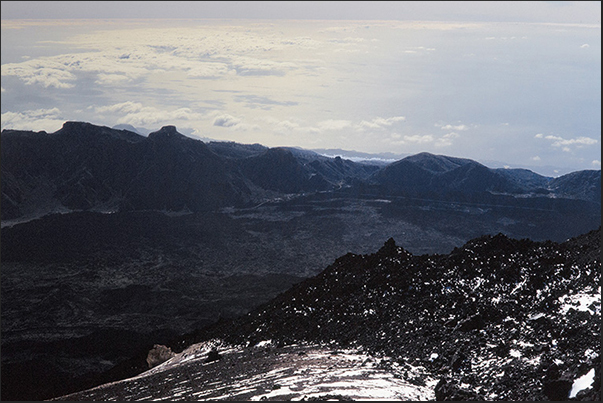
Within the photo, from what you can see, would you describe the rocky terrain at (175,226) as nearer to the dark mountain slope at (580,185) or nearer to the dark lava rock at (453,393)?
the dark mountain slope at (580,185)

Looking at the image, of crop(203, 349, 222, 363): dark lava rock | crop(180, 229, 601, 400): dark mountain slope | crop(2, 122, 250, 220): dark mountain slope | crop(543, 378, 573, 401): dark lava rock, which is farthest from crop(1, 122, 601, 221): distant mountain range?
crop(543, 378, 573, 401): dark lava rock

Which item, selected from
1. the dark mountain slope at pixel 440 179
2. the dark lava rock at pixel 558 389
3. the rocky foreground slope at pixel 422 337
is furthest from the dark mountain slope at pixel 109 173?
the dark lava rock at pixel 558 389

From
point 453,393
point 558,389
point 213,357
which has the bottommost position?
point 213,357

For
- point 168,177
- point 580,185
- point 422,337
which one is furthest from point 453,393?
point 580,185

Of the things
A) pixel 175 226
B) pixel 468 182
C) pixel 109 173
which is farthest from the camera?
pixel 468 182

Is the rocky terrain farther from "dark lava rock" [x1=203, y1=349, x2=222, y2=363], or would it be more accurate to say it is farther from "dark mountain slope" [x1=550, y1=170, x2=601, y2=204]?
"dark lava rock" [x1=203, y1=349, x2=222, y2=363]

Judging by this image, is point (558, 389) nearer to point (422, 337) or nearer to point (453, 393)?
point (453, 393)

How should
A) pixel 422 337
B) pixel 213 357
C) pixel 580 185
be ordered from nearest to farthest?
pixel 422 337 < pixel 213 357 < pixel 580 185
